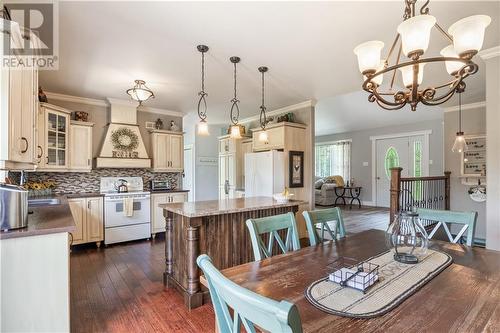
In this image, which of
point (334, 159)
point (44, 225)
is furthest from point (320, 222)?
point (334, 159)

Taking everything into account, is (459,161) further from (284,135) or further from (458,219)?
(458,219)

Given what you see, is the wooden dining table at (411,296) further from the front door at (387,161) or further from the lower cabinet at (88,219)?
the front door at (387,161)

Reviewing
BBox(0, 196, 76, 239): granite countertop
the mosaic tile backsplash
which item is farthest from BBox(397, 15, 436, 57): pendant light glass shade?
the mosaic tile backsplash

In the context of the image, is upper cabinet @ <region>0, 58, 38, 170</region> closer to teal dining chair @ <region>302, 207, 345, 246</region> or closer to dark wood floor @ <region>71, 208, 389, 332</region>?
dark wood floor @ <region>71, 208, 389, 332</region>

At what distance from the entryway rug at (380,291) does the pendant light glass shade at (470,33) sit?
117cm

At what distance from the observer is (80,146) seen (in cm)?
431

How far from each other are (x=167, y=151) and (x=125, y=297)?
10.2ft

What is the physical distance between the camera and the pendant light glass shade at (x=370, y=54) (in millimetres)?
1668

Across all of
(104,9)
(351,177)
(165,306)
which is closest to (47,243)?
(165,306)

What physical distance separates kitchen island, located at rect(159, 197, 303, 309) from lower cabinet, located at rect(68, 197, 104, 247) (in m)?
2.01

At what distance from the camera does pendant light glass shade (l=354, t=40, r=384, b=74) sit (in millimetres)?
1668

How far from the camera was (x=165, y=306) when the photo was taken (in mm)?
2406

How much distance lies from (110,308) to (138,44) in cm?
259

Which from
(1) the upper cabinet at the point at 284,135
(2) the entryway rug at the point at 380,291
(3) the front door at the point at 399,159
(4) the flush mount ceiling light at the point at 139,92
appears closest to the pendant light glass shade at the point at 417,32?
(2) the entryway rug at the point at 380,291
